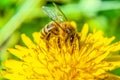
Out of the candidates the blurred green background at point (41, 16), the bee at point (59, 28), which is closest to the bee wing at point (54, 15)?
the bee at point (59, 28)

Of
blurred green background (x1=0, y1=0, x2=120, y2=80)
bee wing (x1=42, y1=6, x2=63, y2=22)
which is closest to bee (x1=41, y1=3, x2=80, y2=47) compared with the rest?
bee wing (x1=42, y1=6, x2=63, y2=22)

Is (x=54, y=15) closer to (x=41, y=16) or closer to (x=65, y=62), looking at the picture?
(x=65, y=62)

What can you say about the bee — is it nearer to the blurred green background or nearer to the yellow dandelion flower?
the yellow dandelion flower

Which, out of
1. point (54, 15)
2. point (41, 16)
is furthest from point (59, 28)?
point (41, 16)

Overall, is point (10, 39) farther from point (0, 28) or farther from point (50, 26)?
point (50, 26)

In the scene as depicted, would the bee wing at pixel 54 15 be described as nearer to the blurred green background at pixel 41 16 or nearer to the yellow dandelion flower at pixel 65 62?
the yellow dandelion flower at pixel 65 62

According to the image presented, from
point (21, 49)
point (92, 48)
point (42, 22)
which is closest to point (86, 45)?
point (92, 48)
